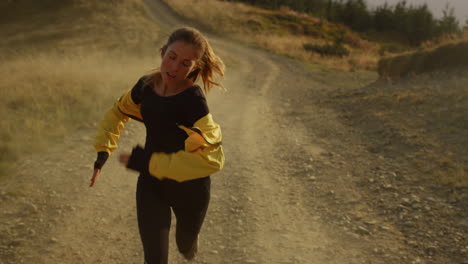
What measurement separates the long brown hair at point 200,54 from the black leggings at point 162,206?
75 centimetres

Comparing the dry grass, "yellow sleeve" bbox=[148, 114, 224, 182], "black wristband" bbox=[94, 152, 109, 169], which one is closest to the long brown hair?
"yellow sleeve" bbox=[148, 114, 224, 182]

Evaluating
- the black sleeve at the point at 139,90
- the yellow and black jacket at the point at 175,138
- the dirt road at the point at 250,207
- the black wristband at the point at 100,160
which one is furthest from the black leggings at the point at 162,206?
the dirt road at the point at 250,207

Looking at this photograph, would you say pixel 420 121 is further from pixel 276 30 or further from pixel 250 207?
pixel 276 30

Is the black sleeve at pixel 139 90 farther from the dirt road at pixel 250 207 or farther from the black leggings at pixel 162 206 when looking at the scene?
the dirt road at pixel 250 207

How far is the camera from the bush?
93.1 feet

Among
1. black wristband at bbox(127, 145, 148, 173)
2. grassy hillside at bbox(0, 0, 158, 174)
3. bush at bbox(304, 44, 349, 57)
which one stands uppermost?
black wristband at bbox(127, 145, 148, 173)

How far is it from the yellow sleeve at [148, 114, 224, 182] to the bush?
26307mm

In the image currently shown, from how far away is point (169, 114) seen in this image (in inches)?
113

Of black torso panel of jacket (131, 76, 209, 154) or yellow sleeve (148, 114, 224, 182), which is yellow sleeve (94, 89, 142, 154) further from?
yellow sleeve (148, 114, 224, 182)

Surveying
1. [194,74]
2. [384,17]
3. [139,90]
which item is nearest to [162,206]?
[139,90]

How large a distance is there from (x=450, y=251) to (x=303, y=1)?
176 ft

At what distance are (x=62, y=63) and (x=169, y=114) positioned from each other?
13223mm

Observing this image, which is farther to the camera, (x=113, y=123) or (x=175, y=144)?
(x=113, y=123)

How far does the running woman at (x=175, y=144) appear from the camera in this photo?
8.86 ft
